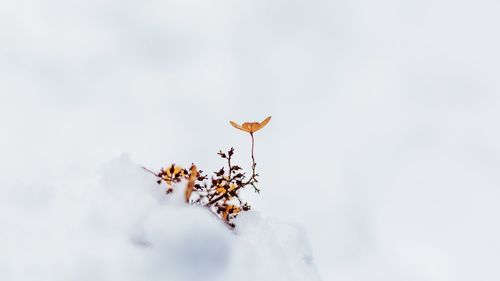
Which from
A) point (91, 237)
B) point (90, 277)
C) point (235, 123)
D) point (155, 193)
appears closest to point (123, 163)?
point (155, 193)

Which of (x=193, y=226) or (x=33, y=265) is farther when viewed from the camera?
(x=193, y=226)

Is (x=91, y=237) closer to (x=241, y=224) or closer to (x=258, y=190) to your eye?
(x=241, y=224)

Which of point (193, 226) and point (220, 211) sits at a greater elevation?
point (220, 211)

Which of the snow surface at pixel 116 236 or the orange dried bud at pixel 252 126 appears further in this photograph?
the orange dried bud at pixel 252 126

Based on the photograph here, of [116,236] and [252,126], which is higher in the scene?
[252,126]

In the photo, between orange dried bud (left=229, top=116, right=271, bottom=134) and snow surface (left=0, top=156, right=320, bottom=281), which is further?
orange dried bud (left=229, top=116, right=271, bottom=134)

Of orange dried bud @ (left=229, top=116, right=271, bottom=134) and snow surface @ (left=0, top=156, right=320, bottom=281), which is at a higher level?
orange dried bud @ (left=229, top=116, right=271, bottom=134)

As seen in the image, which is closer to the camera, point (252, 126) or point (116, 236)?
point (116, 236)

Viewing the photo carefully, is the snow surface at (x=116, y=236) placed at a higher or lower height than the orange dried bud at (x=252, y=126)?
lower
